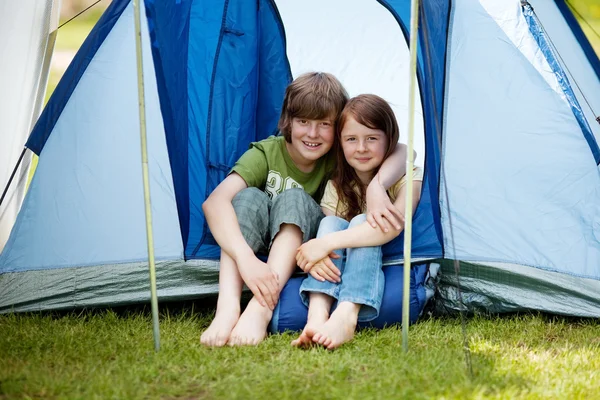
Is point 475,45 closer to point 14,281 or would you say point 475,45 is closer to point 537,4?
point 537,4

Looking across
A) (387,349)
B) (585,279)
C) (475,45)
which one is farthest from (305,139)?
(585,279)

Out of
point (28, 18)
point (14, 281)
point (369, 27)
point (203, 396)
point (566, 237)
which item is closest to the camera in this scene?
point (203, 396)

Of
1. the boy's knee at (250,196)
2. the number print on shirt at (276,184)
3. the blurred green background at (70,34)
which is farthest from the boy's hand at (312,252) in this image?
the blurred green background at (70,34)

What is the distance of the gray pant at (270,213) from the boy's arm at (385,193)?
189 millimetres

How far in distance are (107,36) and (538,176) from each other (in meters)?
1.36

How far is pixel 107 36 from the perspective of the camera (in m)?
2.62

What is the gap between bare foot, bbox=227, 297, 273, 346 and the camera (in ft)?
7.28

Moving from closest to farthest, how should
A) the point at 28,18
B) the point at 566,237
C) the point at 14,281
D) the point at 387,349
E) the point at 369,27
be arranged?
the point at 387,349 → the point at 566,237 → the point at 14,281 → the point at 28,18 → the point at 369,27

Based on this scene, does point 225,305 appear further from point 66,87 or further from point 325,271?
point 66,87

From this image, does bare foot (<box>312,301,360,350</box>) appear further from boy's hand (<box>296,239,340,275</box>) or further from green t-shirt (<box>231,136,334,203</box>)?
green t-shirt (<box>231,136,334,203</box>)

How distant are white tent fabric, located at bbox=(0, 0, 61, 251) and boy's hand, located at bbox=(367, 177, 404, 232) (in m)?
1.19

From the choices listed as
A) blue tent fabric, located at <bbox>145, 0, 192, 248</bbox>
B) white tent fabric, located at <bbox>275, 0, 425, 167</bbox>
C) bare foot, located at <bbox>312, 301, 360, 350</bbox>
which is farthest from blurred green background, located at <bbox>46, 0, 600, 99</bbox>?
bare foot, located at <bbox>312, 301, 360, 350</bbox>

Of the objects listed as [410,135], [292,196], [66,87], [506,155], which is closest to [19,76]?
[66,87]

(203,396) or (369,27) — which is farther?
(369,27)
